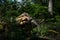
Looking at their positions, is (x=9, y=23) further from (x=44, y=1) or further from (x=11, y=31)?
(x=44, y=1)

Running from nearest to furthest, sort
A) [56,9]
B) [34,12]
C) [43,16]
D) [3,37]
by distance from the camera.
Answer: [3,37] → [43,16] → [34,12] → [56,9]

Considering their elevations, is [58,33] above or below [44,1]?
below

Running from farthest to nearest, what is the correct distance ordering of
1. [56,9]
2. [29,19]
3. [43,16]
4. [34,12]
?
[56,9] → [34,12] → [43,16] → [29,19]

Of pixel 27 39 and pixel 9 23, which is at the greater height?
pixel 9 23

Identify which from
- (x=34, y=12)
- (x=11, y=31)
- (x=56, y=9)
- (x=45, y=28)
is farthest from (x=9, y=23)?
(x=56, y=9)

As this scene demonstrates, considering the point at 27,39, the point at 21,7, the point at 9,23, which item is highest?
the point at 21,7

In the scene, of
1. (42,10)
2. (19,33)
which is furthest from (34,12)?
(19,33)

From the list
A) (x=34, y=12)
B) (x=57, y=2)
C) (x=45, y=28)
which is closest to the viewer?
(x=45, y=28)

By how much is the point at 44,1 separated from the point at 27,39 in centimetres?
1049

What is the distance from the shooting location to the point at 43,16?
11.9 meters

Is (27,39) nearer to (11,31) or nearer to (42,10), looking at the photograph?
(11,31)

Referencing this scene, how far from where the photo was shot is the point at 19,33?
640cm

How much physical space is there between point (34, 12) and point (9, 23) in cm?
564

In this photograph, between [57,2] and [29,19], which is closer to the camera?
[29,19]
